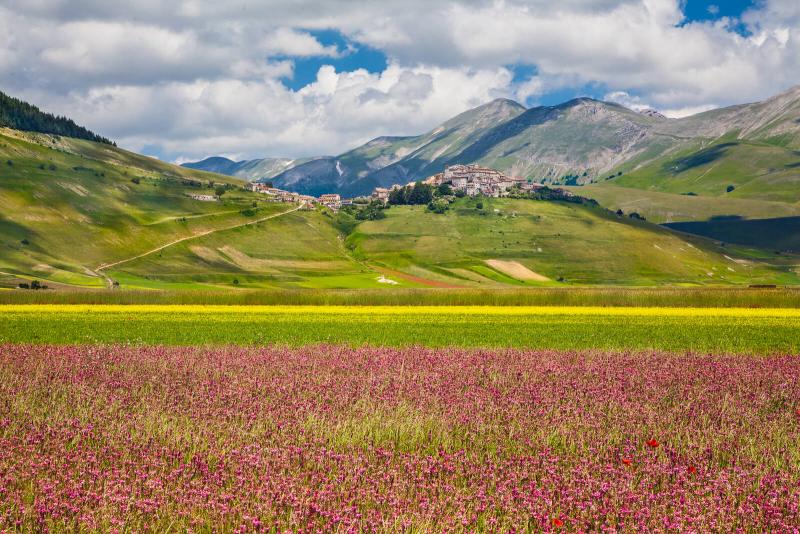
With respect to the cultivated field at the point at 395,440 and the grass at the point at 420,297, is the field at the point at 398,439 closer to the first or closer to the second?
the cultivated field at the point at 395,440

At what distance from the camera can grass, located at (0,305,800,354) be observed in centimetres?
3219

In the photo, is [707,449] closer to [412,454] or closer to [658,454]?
[658,454]

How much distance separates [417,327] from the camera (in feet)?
132

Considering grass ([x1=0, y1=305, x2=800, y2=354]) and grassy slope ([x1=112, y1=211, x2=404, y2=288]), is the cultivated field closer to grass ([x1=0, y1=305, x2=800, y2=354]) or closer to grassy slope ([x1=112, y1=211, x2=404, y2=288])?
grass ([x1=0, y1=305, x2=800, y2=354])

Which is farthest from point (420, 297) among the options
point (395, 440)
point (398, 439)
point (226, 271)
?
point (226, 271)

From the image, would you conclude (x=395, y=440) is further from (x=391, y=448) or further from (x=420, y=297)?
(x=420, y=297)

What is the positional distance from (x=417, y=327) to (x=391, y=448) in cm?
2785

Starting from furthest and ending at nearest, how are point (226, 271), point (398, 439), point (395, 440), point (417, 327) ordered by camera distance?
point (226, 271) → point (417, 327) → point (398, 439) → point (395, 440)

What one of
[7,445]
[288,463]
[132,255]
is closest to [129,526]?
[288,463]

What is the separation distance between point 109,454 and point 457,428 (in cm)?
651

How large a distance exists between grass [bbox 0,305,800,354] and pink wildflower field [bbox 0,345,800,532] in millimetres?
11966

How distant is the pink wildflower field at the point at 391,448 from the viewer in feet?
30.1

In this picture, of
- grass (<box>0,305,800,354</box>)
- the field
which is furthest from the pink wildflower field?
grass (<box>0,305,800,354</box>)

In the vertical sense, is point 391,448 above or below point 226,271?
above
